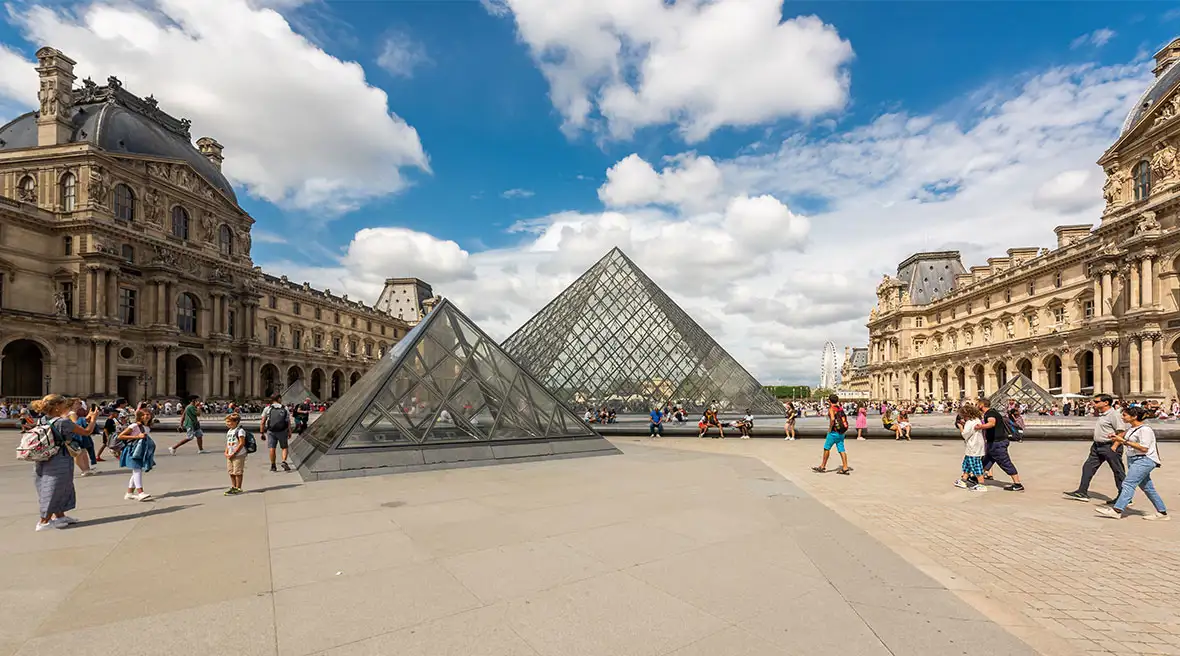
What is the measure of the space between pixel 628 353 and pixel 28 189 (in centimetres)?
3949

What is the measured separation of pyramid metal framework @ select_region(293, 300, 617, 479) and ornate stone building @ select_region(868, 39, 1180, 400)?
124 ft

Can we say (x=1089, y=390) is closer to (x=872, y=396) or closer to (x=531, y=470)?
(x=872, y=396)

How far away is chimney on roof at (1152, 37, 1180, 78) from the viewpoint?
36875 millimetres

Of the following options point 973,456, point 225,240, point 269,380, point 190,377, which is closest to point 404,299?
point 269,380

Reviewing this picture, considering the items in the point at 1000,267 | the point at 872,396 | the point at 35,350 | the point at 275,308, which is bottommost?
the point at 872,396

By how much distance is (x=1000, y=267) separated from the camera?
55.2 m

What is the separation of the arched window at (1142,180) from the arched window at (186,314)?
64.4m

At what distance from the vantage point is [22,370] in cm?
3331

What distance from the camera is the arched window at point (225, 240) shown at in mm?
44188

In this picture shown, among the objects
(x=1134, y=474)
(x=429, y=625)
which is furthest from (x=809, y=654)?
(x=1134, y=474)

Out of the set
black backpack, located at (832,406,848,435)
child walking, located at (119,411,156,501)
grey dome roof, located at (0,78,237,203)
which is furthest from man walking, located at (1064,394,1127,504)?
grey dome roof, located at (0,78,237,203)

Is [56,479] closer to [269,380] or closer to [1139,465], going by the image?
[1139,465]

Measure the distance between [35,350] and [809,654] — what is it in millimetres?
46240

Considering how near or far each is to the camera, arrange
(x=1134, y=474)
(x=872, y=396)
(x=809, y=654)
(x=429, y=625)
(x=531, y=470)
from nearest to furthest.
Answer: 1. (x=809, y=654)
2. (x=429, y=625)
3. (x=1134, y=474)
4. (x=531, y=470)
5. (x=872, y=396)
